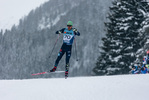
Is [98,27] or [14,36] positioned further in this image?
[98,27]

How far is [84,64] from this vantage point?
418 ft

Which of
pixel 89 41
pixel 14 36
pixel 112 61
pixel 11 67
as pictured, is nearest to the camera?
pixel 112 61

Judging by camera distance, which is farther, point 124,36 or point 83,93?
point 124,36

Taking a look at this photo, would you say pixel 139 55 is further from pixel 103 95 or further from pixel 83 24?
pixel 83 24

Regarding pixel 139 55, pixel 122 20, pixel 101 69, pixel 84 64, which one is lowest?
pixel 84 64

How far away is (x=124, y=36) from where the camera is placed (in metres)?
20.9

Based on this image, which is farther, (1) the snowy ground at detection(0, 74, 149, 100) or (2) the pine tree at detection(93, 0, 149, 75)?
(2) the pine tree at detection(93, 0, 149, 75)

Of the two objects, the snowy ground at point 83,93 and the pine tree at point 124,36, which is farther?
the pine tree at point 124,36

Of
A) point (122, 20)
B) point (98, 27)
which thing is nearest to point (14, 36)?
point (122, 20)

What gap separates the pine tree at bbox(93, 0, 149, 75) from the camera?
20156 mm

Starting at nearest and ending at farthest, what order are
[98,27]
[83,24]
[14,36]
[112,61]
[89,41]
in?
[112,61], [14,36], [89,41], [98,27], [83,24]

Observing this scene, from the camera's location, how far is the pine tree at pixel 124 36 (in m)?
20.2

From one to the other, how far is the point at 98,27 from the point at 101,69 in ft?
505

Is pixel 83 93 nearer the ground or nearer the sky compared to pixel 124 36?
nearer the ground
